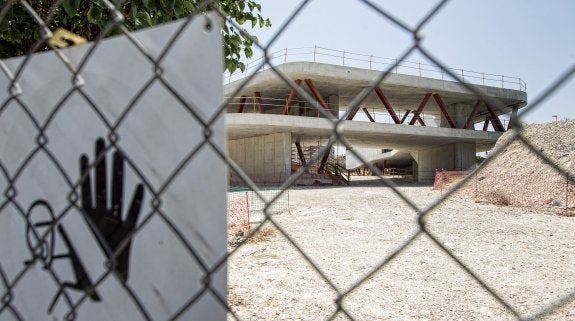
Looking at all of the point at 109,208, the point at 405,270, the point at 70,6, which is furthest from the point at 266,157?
the point at 109,208

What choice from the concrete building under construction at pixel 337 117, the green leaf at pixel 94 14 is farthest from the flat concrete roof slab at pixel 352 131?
the green leaf at pixel 94 14

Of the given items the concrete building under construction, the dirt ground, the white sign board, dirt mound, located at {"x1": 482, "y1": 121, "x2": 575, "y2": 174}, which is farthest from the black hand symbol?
the concrete building under construction

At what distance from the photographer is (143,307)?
885 mm

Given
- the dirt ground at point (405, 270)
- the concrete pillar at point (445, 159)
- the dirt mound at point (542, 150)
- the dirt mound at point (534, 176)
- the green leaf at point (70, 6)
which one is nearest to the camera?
the green leaf at point (70, 6)

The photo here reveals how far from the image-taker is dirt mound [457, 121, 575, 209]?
9289mm

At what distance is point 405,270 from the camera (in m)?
3.81

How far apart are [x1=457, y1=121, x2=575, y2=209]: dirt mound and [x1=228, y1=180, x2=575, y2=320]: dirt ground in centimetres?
218

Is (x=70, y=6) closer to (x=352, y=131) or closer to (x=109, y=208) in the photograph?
(x=109, y=208)

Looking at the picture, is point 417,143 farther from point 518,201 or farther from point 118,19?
point 118,19

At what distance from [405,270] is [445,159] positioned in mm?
20728

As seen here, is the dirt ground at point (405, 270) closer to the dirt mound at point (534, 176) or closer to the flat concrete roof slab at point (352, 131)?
the dirt mound at point (534, 176)

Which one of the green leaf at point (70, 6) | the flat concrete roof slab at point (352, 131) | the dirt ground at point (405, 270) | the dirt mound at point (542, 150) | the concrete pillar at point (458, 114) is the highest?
the concrete pillar at point (458, 114)

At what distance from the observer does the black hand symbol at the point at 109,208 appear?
0.89 meters

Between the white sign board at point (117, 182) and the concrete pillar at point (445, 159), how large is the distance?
21822 millimetres
